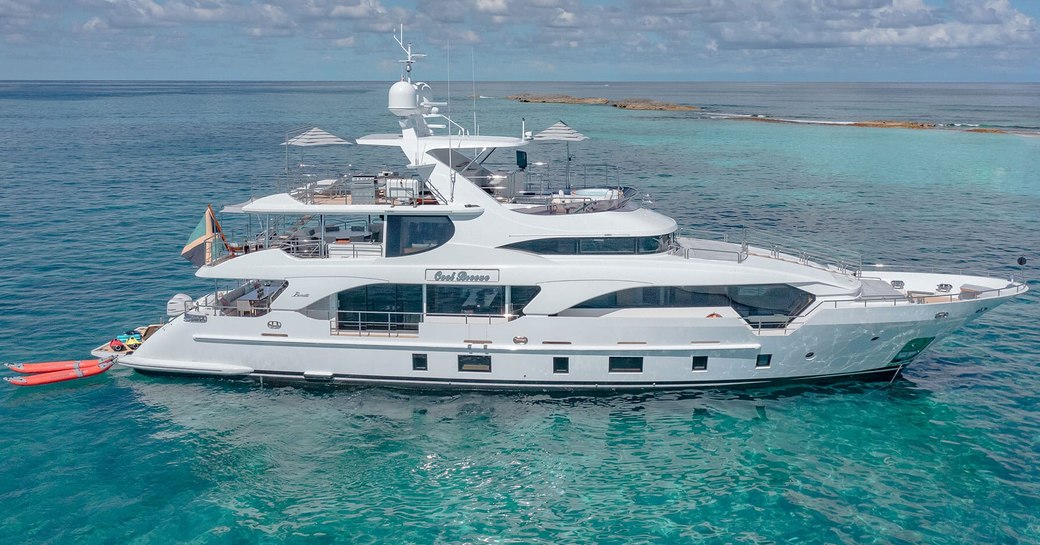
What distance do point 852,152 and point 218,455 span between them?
70.3 m

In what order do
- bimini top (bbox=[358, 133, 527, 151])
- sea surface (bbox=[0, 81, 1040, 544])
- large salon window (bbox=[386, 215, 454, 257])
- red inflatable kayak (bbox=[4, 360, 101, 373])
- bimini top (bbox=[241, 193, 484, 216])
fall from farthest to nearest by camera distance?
bimini top (bbox=[358, 133, 527, 151])
red inflatable kayak (bbox=[4, 360, 101, 373])
large salon window (bbox=[386, 215, 454, 257])
bimini top (bbox=[241, 193, 484, 216])
sea surface (bbox=[0, 81, 1040, 544])

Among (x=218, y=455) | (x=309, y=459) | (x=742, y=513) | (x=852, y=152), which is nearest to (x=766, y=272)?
(x=742, y=513)

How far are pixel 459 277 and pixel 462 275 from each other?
0.31ft

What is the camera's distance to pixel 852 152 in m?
73.3

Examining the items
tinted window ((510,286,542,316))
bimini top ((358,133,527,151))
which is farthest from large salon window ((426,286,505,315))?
bimini top ((358,133,527,151))

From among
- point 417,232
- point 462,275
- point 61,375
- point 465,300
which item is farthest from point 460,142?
point 61,375

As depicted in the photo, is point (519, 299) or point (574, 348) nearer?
point (574, 348)

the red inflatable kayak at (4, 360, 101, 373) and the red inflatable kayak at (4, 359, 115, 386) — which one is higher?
the red inflatable kayak at (4, 360, 101, 373)

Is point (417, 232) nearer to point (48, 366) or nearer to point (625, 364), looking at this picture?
point (625, 364)

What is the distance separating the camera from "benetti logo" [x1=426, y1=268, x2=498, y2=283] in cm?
1939

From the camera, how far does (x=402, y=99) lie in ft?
68.4

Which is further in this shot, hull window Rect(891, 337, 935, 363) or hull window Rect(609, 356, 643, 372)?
hull window Rect(891, 337, 935, 363)

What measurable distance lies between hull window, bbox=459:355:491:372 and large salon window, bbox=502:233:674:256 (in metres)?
2.94

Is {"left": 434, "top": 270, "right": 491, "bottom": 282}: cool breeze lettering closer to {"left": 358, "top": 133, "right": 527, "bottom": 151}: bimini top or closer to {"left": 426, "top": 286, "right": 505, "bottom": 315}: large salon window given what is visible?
{"left": 426, "top": 286, "right": 505, "bottom": 315}: large salon window
